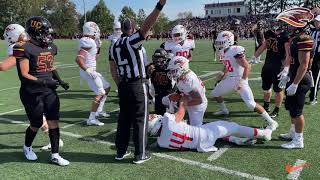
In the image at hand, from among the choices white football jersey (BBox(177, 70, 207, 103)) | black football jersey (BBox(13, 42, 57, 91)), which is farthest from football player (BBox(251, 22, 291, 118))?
black football jersey (BBox(13, 42, 57, 91))

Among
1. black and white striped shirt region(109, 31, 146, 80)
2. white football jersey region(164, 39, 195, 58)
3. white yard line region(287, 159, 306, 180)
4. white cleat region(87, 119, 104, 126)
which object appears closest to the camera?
white yard line region(287, 159, 306, 180)

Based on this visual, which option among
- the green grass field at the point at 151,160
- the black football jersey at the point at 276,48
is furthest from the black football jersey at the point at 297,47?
the black football jersey at the point at 276,48

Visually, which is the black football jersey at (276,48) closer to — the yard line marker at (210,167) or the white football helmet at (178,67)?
the white football helmet at (178,67)

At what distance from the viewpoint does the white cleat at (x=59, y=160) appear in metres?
5.54

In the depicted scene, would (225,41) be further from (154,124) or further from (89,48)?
(89,48)

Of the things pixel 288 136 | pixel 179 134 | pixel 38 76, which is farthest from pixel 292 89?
pixel 38 76

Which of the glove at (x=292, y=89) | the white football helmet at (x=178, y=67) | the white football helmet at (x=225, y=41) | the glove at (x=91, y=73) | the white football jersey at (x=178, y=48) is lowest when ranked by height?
the glove at (x=292, y=89)

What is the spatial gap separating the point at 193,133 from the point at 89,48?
10.6 feet

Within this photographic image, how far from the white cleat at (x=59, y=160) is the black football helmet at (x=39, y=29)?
5.31ft

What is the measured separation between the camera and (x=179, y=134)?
233 inches

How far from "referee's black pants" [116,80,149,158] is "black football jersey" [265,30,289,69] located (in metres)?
3.56

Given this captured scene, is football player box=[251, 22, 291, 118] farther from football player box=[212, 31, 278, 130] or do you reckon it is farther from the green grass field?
football player box=[212, 31, 278, 130]

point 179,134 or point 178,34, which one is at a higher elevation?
point 178,34

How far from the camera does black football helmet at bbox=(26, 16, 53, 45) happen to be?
211 inches
